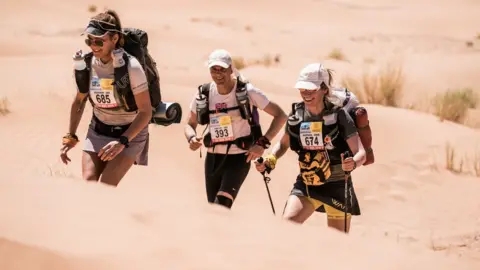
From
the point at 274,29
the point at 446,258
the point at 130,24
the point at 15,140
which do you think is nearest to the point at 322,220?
the point at 15,140

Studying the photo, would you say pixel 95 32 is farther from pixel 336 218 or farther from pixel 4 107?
pixel 4 107

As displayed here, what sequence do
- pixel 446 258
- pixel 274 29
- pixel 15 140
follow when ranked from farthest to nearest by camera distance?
pixel 274 29, pixel 15 140, pixel 446 258

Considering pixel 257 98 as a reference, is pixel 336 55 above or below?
below

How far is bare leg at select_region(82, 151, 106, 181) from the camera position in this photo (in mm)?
6539

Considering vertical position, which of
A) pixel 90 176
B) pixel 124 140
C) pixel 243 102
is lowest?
pixel 90 176

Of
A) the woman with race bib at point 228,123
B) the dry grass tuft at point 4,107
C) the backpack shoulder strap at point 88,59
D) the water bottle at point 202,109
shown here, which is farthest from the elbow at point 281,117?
the dry grass tuft at point 4,107

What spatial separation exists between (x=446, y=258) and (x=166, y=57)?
53.7ft

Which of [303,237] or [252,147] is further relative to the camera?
[252,147]

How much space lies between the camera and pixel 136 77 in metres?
6.16

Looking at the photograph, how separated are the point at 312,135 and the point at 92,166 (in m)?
1.61

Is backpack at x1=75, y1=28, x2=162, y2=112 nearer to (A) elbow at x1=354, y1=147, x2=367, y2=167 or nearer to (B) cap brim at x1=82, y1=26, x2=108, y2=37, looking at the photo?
(B) cap brim at x1=82, y1=26, x2=108, y2=37

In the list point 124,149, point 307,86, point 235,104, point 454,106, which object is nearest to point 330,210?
point 307,86

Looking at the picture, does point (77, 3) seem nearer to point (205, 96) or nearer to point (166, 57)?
point (166, 57)

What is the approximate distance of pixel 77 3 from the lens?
1232 inches
